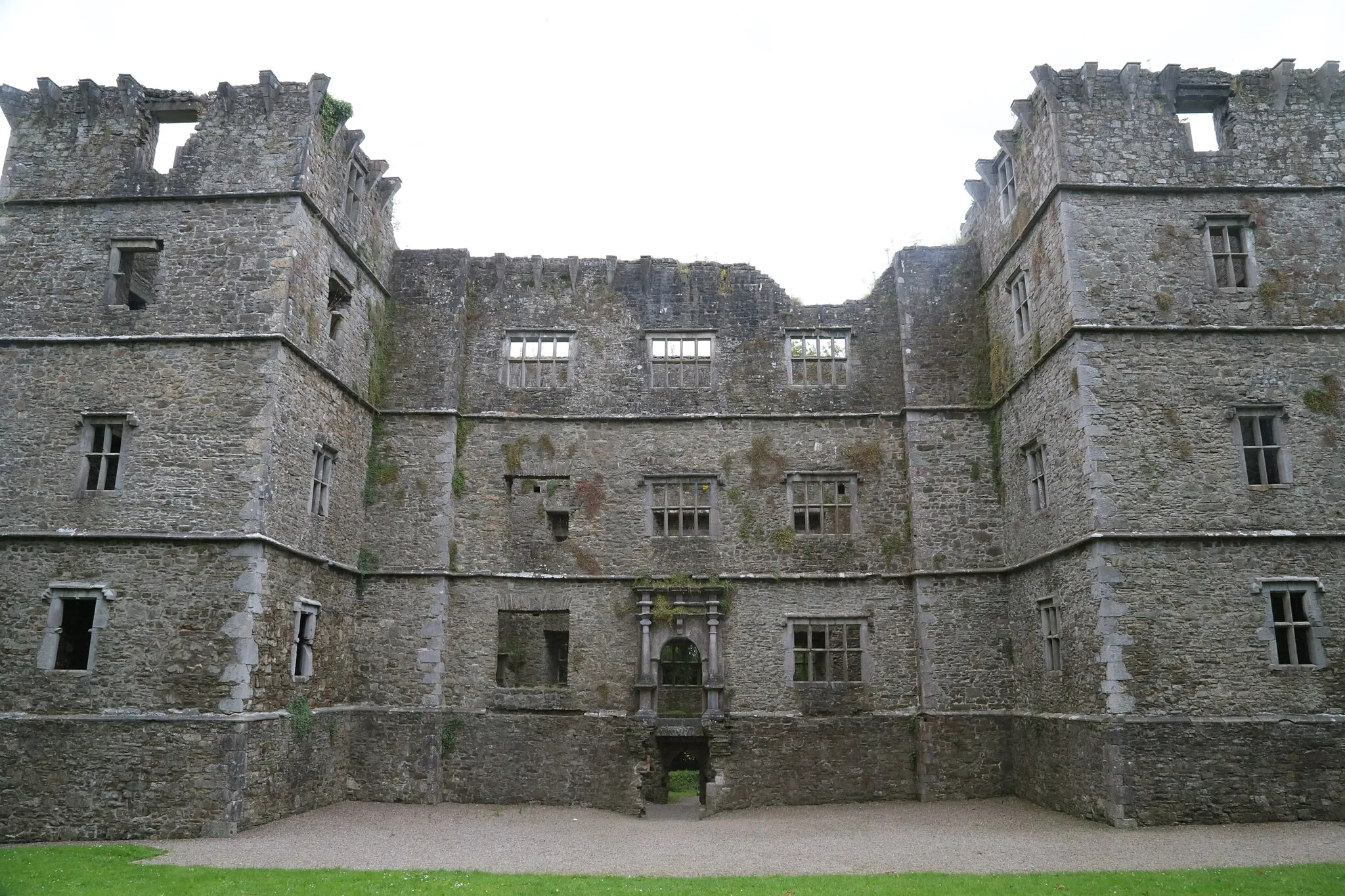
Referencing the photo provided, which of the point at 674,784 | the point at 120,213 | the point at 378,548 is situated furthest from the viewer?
the point at 674,784

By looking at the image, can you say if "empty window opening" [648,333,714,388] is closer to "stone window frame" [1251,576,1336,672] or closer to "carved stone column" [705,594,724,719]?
"carved stone column" [705,594,724,719]

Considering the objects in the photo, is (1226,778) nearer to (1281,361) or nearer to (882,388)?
(1281,361)

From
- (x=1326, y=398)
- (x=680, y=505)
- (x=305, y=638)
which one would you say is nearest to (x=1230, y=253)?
(x=1326, y=398)

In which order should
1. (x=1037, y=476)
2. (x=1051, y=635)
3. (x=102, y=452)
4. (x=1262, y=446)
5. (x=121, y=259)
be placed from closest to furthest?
(x=1262, y=446)
(x=102, y=452)
(x=1051, y=635)
(x=121, y=259)
(x=1037, y=476)

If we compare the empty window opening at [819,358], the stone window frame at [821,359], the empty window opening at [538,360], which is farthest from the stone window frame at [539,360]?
the empty window opening at [819,358]

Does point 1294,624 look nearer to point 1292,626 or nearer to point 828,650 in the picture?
point 1292,626

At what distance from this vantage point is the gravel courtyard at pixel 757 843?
14148mm

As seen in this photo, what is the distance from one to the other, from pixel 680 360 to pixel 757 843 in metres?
11.5

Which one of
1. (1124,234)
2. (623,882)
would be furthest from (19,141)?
(1124,234)

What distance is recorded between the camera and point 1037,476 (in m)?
20.2

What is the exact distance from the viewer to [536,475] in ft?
75.7

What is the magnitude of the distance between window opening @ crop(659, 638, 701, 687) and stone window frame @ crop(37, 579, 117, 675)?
11596 millimetres

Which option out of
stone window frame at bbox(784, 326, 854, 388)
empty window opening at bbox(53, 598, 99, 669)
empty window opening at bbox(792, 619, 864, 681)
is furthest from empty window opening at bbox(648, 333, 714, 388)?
empty window opening at bbox(53, 598, 99, 669)

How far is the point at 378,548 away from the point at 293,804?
5804mm
